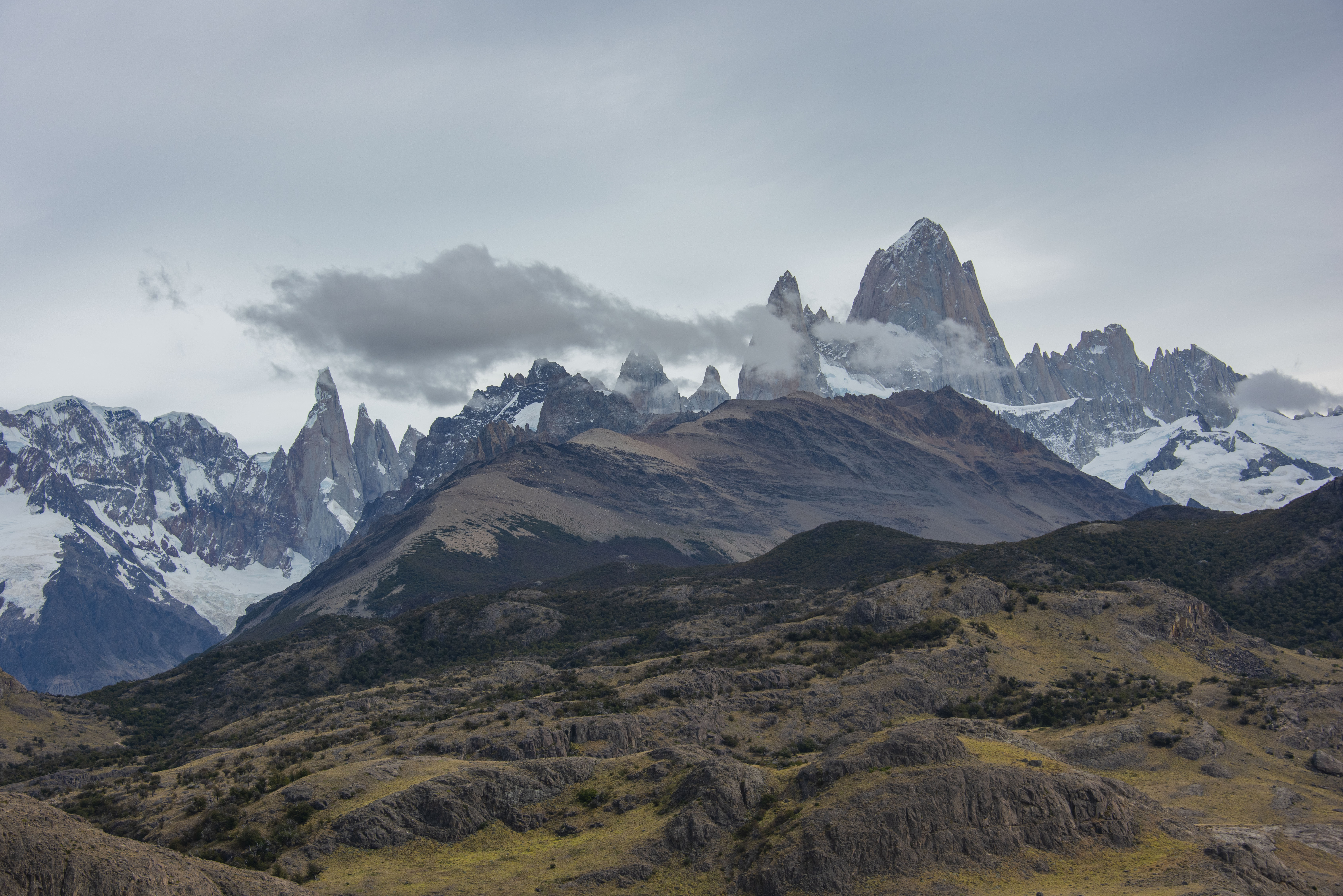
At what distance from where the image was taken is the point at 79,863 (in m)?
64.4

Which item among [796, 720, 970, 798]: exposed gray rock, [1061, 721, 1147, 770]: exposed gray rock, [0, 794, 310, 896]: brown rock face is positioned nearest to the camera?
[0, 794, 310, 896]: brown rock face

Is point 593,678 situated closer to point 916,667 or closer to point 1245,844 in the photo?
point 916,667

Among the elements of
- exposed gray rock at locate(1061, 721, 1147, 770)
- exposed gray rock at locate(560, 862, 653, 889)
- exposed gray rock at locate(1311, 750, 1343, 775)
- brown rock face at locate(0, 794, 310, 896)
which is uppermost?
brown rock face at locate(0, 794, 310, 896)

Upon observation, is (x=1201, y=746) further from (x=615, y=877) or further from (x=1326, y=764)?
(x=615, y=877)

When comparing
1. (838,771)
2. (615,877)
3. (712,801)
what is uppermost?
(838,771)

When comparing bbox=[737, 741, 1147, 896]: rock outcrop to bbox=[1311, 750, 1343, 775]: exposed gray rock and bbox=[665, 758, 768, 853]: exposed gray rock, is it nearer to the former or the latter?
bbox=[665, 758, 768, 853]: exposed gray rock

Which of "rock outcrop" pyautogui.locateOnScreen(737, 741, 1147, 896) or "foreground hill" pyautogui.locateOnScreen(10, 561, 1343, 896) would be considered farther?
"foreground hill" pyautogui.locateOnScreen(10, 561, 1343, 896)

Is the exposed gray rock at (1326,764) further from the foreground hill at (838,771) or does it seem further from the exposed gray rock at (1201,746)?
the exposed gray rock at (1201,746)

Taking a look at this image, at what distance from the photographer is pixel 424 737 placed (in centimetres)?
13212

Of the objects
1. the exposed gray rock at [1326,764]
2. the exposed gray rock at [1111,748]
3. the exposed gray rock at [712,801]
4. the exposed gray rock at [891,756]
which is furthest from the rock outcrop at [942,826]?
the exposed gray rock at [1326,764]

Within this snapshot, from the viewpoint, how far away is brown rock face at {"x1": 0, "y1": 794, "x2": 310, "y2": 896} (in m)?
63.2

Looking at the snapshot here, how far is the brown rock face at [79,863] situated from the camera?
63156 mm

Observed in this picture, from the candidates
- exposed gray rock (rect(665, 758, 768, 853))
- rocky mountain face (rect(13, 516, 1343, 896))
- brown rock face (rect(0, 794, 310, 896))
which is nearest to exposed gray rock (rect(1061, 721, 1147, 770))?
rocky mountain face (rect(13, 516, 1343, 896))

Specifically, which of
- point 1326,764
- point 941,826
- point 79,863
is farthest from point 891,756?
point 79,863
